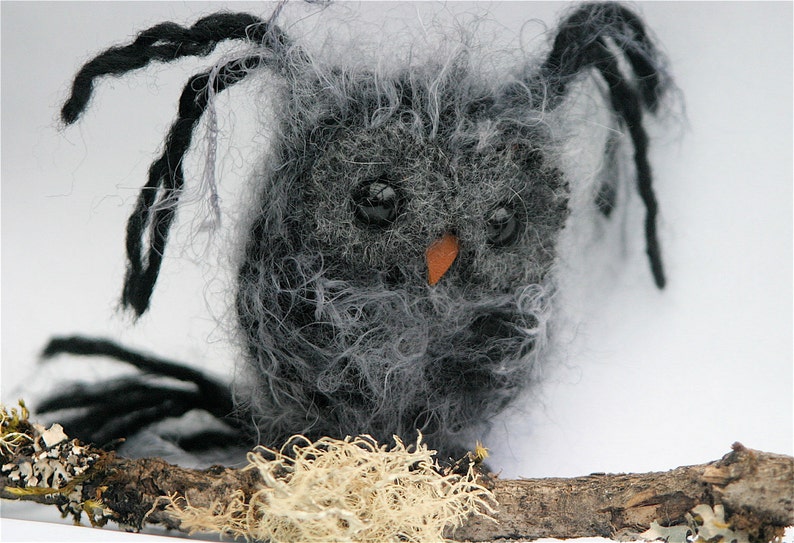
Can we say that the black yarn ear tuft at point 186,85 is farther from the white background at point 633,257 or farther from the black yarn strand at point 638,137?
the black yarn strand at point 638,137

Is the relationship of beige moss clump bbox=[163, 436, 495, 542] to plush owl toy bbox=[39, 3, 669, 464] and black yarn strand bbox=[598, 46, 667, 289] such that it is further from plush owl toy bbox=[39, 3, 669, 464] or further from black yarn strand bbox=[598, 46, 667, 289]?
black yarn strand bbox=[598, 46, 667, 289]

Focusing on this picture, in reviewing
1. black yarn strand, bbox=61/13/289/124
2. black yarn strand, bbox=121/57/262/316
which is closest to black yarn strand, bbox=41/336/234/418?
black yarn strand, bbox=121/57/262/316

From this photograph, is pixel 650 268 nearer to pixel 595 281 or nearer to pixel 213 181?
pixel 595 281

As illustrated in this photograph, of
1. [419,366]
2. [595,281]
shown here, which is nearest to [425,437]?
[419,366]

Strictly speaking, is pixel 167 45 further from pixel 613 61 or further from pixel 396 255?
pixel 613 61

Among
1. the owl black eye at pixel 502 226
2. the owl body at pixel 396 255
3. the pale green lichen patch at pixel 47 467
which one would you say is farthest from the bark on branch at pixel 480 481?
the owl black eye at pixel 502 226

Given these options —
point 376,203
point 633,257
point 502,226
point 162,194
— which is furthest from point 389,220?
point 633,257
